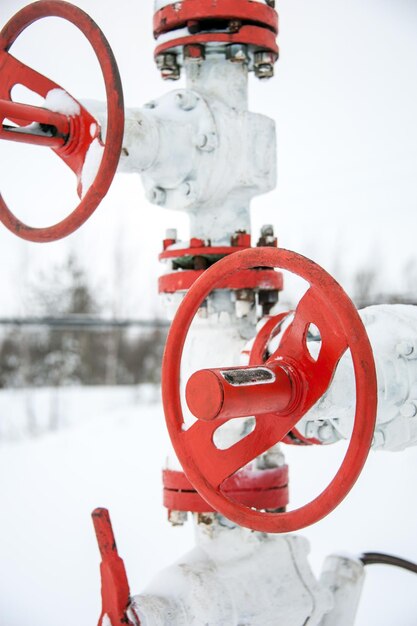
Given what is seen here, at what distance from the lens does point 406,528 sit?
1.49 metres

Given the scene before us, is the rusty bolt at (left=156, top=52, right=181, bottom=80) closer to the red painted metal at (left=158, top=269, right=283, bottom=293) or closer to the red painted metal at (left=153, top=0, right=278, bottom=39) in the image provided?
the red painted metal at (left=153, top=0, right=278, bottom=39)

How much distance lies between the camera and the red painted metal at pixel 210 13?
0.96m

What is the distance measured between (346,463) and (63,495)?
4.11 feet

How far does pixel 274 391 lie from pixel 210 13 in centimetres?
57

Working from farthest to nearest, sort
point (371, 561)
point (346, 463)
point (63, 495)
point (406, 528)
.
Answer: point (63, 495) < point (406, 528) < point (371, 561) < point (346, 463)

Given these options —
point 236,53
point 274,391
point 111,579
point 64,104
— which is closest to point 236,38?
point 236,53

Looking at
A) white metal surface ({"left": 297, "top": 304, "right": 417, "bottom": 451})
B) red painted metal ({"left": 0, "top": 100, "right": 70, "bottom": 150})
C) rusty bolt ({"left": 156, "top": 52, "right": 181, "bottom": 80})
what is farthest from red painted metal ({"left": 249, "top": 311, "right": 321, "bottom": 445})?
rusty bolt ({"left": 156, "top": 52, "right": 181, "bottom": 80})

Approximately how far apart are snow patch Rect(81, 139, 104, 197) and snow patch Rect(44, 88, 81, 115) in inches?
1.7

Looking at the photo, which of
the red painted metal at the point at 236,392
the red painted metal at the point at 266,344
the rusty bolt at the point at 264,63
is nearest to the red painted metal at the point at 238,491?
the red painted metal at the point at 266,344

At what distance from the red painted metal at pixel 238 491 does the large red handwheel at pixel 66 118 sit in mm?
374

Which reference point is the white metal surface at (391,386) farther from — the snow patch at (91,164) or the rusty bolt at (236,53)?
the rusty bolt at (236,53)

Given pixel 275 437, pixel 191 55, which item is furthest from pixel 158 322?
pixel 275 437

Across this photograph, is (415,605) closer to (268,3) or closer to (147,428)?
(268,3)

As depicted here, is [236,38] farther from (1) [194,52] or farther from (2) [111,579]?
(2) [111,579]
